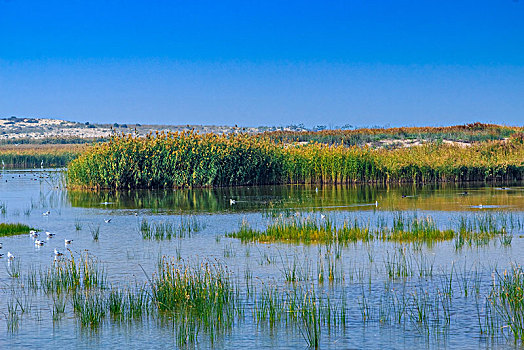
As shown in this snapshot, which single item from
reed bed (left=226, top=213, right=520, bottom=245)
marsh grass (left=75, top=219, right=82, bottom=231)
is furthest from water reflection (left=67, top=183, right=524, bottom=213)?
reed bed (left=226, top=213, right=520, bottom=245)

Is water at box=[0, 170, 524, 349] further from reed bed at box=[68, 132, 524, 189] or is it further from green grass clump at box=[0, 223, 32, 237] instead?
reed bed at box=[68, 132, 524, 189]

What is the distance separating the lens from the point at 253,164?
39.9 meters

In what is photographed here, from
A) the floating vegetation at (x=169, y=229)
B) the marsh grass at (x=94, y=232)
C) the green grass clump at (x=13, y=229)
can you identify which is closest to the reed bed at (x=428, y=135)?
the floating vegetation at (x=169, y=229)

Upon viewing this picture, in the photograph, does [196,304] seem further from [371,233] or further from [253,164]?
[253,164]

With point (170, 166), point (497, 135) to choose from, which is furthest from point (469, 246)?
point (497, 135)

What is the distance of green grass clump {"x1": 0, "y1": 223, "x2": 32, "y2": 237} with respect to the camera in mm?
20375

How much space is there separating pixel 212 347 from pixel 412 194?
940 inches

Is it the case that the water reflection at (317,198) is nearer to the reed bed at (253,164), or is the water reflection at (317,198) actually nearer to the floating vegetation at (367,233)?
the reed bed at (253,164)

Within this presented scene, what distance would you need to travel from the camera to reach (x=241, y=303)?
1183cm

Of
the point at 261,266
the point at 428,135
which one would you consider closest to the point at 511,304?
the point at 261,266

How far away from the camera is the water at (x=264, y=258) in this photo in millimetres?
10148

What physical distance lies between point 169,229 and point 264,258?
Answer: 5377mm

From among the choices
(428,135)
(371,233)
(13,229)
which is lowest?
(371,233)

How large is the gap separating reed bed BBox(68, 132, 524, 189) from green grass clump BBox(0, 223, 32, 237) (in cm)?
1564
